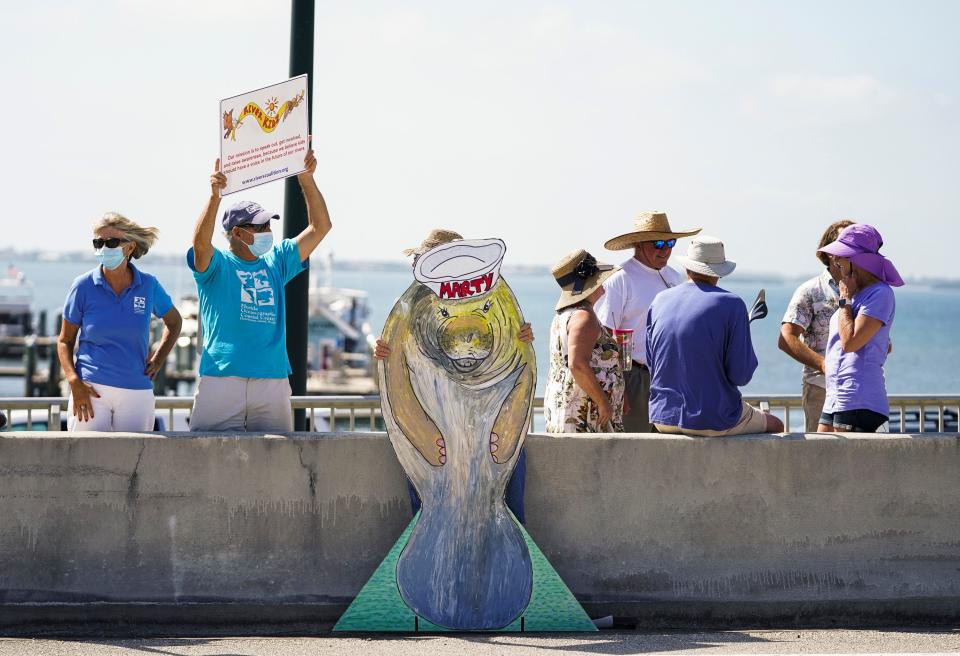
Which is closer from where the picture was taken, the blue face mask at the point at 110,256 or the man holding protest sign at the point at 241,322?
the man holding protest sign at the point at 241,322

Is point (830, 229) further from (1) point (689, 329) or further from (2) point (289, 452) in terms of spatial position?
(2) point (289, 452)

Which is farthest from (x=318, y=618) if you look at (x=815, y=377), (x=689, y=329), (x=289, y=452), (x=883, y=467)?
(x=815, y=377)

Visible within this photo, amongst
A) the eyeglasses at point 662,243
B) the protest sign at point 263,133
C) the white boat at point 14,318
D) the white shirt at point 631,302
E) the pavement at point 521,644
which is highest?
the white boat at point 14,318

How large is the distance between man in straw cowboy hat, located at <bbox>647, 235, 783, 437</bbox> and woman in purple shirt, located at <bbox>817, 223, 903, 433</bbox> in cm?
50

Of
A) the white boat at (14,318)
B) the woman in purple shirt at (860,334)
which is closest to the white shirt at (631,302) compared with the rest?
the woman in purple shirt at (860,334)

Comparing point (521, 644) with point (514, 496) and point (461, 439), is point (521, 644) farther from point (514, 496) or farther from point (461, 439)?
point (461, 439)

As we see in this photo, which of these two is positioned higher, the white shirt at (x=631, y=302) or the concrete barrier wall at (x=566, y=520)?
the white shirt at (x=631, y=302)

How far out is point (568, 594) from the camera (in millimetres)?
6406

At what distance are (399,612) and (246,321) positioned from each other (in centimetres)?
180

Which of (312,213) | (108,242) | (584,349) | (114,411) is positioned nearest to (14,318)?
(108,242)

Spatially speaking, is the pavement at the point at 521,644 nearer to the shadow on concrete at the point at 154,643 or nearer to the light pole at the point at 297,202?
the shadow on concrete at the point at 154,643

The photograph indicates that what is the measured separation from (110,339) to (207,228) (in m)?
1.01

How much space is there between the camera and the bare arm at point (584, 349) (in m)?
7.07

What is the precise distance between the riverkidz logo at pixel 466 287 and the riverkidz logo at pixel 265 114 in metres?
1.32
